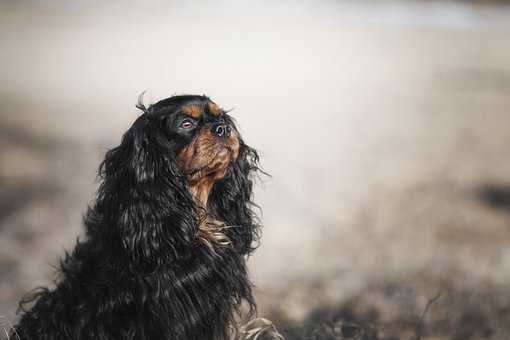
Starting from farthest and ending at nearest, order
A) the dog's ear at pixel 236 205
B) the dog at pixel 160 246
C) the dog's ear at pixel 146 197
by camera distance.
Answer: the dog's ear at pixel 236 205
the dog's ear at pixel 146 197
the dog at pixel 160 246

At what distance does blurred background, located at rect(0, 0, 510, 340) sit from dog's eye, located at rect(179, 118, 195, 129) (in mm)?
1265

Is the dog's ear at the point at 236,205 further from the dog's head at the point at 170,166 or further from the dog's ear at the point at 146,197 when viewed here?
the dog's ear at the point at 146,197

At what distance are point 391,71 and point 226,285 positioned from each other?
16449 mm

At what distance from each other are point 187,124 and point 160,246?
2.34 ft

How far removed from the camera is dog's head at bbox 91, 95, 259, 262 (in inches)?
166

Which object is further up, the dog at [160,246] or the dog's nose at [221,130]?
the dog's nose at [221,130]

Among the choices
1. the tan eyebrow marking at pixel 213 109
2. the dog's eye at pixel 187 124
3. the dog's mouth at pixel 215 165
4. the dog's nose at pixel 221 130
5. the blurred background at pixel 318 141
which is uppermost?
the tan eyebrow marking at pixel 213 109

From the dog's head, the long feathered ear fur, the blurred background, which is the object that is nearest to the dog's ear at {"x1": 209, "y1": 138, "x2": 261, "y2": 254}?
the long feathered ear fur

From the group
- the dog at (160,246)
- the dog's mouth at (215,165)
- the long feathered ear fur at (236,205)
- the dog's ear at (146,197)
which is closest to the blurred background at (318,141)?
the long feathered ear fur at (236,205)

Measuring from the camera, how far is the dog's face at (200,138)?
423 centimetres

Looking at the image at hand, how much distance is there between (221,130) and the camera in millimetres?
4277

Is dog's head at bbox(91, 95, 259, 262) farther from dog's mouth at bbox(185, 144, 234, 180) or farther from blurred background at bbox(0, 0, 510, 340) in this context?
blurred background at bbox(0, 0, 510, 340)

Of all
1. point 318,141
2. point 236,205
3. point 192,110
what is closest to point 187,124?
point 192,110

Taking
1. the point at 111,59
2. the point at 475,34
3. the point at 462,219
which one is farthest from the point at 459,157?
the point at 475,34
